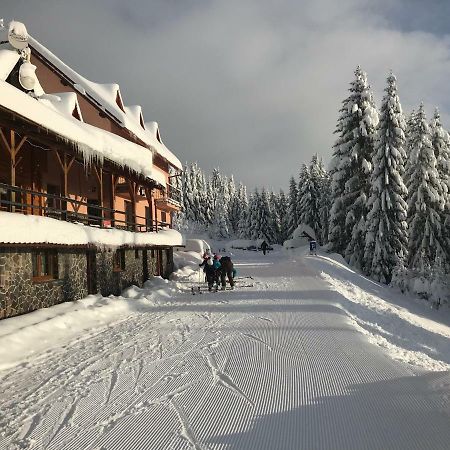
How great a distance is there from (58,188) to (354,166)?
2096 cm

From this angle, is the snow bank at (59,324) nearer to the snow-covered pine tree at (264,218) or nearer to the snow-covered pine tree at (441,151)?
the snow-covered pine tree at (441,151)

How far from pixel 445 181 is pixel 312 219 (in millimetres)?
25718

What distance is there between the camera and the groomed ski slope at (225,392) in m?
4.23

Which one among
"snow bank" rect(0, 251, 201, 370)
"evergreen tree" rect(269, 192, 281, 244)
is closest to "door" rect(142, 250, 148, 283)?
"snow bank" rect(0, 251, 201, 370)

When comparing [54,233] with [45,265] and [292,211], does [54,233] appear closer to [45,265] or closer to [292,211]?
[45,265]

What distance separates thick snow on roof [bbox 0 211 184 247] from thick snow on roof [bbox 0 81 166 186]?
2.43 meters

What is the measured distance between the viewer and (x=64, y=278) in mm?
Answer: 11578

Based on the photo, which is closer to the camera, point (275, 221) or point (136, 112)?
point (136, 112)

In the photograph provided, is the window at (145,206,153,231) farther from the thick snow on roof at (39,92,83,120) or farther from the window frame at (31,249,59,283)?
the window frame at (31,249,59,283)

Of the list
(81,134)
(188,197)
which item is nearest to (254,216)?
(188,197)

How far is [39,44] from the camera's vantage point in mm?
19141

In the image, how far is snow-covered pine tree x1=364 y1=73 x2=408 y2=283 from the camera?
83.7 ft

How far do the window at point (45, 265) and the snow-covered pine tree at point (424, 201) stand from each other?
24.0m

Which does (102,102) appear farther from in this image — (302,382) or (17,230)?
(302,382)
